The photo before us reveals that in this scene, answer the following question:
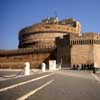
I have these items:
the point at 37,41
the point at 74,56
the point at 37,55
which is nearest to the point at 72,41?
the point at 74,56

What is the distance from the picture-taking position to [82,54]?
34.9 metres

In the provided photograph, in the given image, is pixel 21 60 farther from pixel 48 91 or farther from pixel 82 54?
pixel 48 91

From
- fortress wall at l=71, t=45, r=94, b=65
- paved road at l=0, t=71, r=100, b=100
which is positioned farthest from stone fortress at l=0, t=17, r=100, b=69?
paved road at l=0, t=71, r=100, b=100

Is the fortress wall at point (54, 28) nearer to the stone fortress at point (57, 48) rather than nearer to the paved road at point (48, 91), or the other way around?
the stone fortress at point (57, 48)

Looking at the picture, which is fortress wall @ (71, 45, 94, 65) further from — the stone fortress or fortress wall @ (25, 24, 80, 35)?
fortress wall @ (25, 24, 80, 35)

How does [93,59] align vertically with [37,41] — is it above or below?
below

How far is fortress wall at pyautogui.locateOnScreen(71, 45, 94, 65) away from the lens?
3446 centimetres

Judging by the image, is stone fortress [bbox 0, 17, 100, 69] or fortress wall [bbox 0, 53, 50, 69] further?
fortress wall [bbox 0, 53, 50, 69]

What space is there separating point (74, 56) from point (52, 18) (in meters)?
32.0

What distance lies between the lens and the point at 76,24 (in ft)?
177

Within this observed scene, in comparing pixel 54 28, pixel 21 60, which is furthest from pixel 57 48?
pixel 54 28

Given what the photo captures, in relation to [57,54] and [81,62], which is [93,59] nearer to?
[81,62]

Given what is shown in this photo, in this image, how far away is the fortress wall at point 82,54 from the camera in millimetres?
34459

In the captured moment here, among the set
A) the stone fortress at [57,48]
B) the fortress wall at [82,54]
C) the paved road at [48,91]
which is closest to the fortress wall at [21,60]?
the stone fortress at [57,48]
